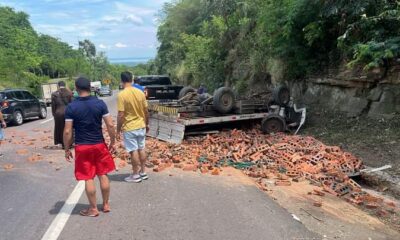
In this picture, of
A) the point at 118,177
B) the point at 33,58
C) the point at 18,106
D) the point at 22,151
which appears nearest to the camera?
the point at 118,177

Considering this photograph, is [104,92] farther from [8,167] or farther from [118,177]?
[118,177]

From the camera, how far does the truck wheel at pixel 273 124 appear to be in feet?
44.5

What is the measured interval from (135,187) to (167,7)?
54.0 metres

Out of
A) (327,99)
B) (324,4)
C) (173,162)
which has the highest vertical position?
(324,4)

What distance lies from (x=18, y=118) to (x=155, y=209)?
15.7m

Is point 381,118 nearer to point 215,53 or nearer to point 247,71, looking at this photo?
point 247,71

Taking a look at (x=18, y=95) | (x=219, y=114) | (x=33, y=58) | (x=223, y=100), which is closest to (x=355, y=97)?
(x=223, y=100)

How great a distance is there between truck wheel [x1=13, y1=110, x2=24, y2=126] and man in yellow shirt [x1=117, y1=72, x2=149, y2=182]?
13.6 metres

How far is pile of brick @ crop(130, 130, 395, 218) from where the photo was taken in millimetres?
8391

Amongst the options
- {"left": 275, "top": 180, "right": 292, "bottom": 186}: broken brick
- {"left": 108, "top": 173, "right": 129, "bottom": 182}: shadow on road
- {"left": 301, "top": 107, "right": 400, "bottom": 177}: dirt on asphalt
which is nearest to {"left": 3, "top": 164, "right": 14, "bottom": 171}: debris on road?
{"left": 108, "top": 173, "right": 129, "bottom": 182}: shadow on road

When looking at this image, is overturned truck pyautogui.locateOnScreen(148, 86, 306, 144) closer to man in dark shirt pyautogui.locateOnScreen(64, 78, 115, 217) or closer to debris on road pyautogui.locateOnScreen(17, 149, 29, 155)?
debris on road pyautogui.locateOnScreen(17, 149, 29, 155)

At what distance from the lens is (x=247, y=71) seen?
22391mm

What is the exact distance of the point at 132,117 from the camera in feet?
25.7

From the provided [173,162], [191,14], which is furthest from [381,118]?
[191,14]
